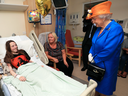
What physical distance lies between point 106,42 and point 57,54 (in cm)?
115

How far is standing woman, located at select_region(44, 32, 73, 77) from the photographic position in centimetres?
204

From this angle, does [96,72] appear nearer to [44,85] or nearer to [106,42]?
[106,42]

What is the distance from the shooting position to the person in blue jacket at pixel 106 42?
1.18 metres

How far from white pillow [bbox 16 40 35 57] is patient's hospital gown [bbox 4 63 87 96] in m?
0.63

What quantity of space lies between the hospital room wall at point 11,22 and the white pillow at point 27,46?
58cm

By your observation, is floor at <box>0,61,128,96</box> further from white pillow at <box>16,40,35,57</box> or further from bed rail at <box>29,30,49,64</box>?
white pillow at <box>16,40,35,57</box>

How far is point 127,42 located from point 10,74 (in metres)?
2.91

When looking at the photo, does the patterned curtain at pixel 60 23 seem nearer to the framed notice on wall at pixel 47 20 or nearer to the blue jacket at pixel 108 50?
the framed notice on wall at pixel 47 20

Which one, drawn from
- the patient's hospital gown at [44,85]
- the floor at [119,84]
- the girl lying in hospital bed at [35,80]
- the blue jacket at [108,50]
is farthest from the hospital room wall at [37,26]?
the blue jacket at [108,50]

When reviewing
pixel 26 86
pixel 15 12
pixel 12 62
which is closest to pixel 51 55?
pixel 12 62

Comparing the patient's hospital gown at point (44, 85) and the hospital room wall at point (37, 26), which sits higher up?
the hospital room wall at point (37, 26)

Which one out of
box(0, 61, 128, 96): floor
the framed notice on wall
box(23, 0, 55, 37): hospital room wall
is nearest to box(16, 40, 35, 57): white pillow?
box(23, 0, 55, 37): hospital room wall

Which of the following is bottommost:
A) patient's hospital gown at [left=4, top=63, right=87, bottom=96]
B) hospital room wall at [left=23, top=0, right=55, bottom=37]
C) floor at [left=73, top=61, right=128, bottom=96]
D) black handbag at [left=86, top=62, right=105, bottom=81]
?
floor at [left=73, top=61, right=128, bottom=96]

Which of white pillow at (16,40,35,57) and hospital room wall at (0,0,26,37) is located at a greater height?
hospital room wall at (0,0,26,37)
